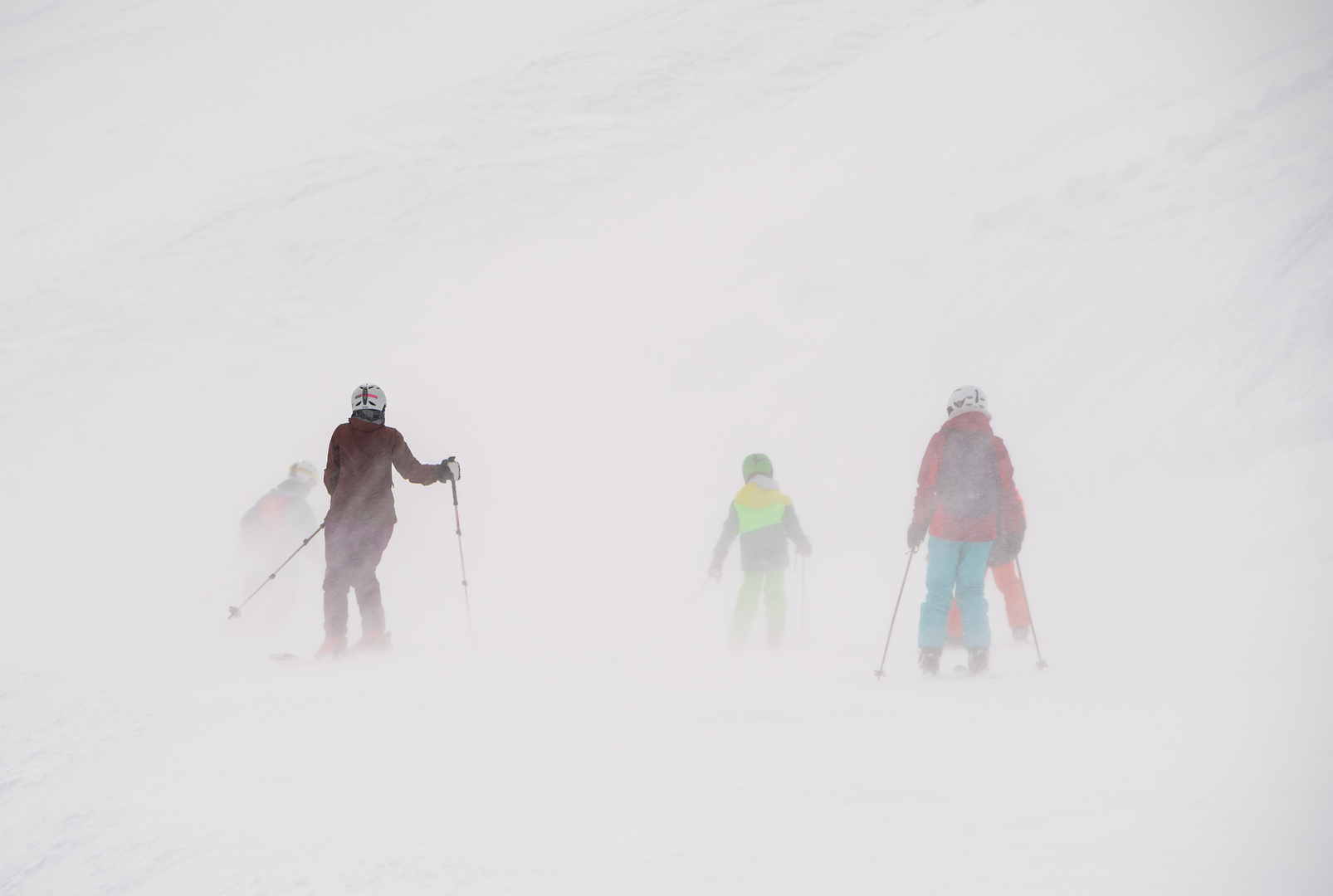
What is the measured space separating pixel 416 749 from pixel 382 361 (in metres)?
19.8

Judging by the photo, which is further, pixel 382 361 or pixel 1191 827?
pixel 382 361

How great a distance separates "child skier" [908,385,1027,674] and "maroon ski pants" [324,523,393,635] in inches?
145

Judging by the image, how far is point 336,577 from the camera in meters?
5.34

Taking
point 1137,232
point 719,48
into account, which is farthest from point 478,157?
point 1137,232

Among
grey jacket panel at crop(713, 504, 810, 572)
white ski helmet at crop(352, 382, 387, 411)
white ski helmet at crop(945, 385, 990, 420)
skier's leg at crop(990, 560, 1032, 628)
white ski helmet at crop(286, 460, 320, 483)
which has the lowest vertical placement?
skier's leg at crop(990, 560, 1032, 628)

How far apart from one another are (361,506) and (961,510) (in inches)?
161

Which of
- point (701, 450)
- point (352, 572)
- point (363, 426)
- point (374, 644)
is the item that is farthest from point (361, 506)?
point (701, 450)

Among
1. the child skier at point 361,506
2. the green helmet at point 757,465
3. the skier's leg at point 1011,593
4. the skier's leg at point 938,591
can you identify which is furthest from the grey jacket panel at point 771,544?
the child skier at point 361,506

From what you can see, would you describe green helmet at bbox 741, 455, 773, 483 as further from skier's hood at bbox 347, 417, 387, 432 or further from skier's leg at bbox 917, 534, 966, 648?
skier's hood at bbox 347, 417, 387, 432

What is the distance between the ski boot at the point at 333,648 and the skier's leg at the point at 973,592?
163 inches

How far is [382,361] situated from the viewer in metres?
21.1

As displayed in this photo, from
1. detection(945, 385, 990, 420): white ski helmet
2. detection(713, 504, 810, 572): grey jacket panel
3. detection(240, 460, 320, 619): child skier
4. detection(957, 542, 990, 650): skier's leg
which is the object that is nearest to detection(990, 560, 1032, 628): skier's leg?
detection(957, 542, 990, 650): skier's leg

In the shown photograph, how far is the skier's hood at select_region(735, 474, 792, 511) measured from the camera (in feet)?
22.5

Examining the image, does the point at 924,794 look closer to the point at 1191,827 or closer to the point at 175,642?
the point at 1191,827
